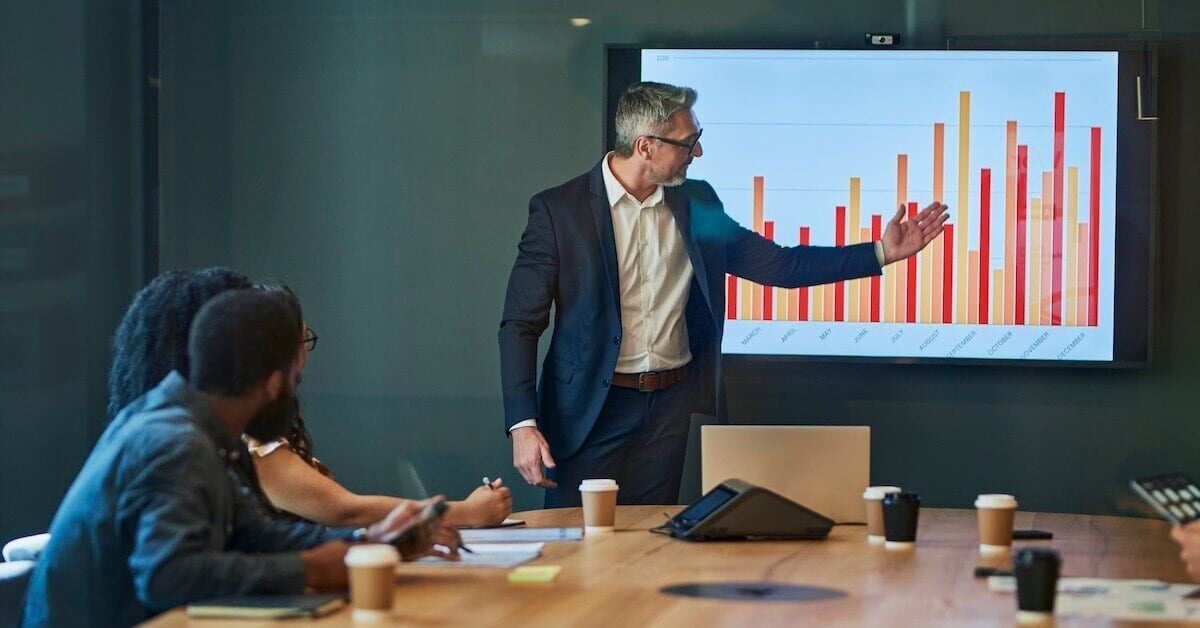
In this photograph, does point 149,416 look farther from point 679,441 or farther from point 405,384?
point 405,384

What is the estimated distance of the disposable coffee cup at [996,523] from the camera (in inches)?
106

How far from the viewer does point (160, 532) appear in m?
1.98

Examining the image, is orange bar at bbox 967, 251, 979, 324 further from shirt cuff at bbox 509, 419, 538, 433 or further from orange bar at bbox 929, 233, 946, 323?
shirt cuff at bbox 509, 419, 538, 433

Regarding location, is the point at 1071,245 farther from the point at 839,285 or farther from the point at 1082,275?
the point at 839,285

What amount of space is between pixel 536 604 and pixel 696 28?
314 cm

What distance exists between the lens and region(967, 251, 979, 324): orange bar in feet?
15.5

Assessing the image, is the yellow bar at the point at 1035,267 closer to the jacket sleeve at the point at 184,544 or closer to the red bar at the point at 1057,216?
the red bar at the point at 1057,216

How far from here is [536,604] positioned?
80.6 inches

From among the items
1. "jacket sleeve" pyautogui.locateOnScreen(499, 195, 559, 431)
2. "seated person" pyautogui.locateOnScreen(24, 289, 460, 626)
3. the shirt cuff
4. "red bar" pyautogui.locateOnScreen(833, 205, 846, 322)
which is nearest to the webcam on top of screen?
"red bar" pyautogui.locateOnScreen(833, 205, 846, 322)

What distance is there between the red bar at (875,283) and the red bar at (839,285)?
9 centimetres

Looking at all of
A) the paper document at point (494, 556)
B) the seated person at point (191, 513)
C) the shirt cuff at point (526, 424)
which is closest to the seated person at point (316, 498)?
the paper document at point (494, 556)

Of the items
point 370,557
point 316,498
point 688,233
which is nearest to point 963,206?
point 688,233

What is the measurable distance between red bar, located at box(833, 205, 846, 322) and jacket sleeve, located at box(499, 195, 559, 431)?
0.98m

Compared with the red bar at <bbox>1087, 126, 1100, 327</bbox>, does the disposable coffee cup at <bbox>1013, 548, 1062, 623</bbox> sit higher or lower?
lower
